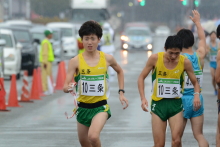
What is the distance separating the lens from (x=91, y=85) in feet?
24.6

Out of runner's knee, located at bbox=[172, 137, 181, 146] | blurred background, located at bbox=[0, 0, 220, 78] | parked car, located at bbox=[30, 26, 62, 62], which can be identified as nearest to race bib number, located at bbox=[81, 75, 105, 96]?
runner's knee, located at bbox=[172, 137, 181, 146]

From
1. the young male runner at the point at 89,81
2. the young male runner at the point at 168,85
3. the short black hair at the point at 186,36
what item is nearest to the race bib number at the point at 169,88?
the young male runner at the point at 168,85

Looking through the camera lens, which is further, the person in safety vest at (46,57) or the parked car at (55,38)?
the parked car at (55,38)

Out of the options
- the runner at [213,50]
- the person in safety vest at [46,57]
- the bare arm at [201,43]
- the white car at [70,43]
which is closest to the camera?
the bare arm at [201,43]

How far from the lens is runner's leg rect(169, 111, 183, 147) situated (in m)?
7.49

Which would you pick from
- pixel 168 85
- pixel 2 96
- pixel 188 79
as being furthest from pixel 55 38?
pixel 168 85

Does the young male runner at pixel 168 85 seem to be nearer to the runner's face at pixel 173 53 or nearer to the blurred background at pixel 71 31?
the runner's face at pixel 173 53

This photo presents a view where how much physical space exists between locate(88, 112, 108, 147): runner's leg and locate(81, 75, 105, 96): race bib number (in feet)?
0.93

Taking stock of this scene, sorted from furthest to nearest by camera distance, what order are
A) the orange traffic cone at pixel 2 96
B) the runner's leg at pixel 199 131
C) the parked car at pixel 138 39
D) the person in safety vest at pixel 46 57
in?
the parked car at pixel 138 39
the person in safety vest at pixel 46 57
the orange traffic cone at pixel 2 96
the runner's leg at pixel 199 131

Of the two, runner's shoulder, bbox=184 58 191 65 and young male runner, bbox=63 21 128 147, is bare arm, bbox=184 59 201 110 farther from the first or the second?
young male runner, bbox=63 21 128 147

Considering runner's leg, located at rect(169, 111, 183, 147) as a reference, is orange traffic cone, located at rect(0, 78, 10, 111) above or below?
below

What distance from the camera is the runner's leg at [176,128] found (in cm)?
749

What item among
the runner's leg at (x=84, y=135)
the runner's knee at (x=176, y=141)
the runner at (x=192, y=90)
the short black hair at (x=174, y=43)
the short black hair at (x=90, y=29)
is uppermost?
the short black hair at (x=90, y=29)

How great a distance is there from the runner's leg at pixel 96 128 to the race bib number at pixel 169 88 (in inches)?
32.0
